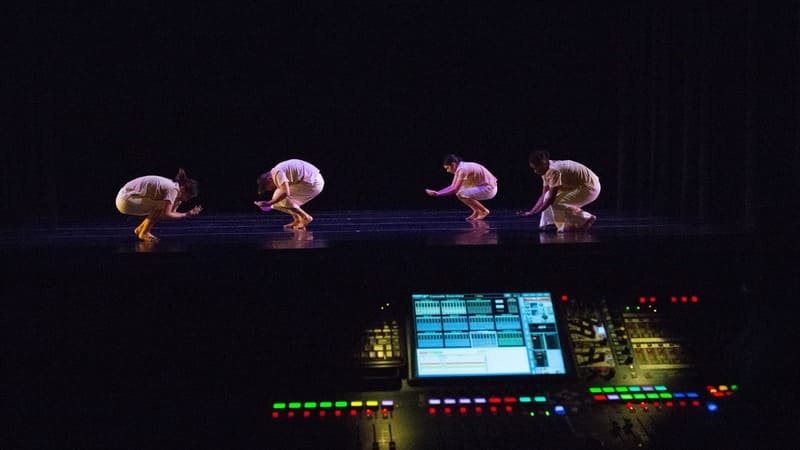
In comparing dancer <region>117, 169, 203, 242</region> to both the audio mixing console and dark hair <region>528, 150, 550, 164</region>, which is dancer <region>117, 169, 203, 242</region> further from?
dark hair <region>528, 150, 550, 164</region>

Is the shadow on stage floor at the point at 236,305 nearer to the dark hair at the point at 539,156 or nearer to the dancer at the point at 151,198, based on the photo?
the dancer at the point at 151,198

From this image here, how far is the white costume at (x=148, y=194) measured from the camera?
10.8 feet

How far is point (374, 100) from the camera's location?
5320 mm

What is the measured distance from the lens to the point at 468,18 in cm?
498

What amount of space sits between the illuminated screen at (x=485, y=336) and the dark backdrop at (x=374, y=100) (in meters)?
2.39

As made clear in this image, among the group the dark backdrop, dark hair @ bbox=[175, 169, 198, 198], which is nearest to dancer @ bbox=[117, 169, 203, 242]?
dark hair @ bbox=[175, 169, 198, 198]

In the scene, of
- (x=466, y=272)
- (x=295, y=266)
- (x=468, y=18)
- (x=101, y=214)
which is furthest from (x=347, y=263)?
(x=101, y=214)

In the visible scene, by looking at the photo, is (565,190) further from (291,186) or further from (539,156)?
(291,186)

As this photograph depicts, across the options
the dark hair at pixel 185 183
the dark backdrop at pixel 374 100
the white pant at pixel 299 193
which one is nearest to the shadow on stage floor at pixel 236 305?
the dark hair at pixel 185 183

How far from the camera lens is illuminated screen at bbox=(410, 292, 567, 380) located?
2.24 m

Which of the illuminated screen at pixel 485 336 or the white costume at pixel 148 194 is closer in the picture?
the illuminated screen at pixel 485 336

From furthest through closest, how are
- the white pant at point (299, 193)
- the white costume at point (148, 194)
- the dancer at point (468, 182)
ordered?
the dancer at point (468, 182)
the white pant at point (299, 193)
the white costume at point (148, 194)

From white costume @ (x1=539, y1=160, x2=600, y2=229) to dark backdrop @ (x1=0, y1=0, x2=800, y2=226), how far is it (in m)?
1.25

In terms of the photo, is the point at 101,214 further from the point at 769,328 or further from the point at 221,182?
the point at 769,328
